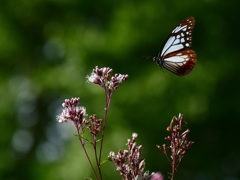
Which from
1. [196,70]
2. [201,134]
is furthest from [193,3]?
[201,134]

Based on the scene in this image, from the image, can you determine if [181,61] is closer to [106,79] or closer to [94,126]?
[106,79]

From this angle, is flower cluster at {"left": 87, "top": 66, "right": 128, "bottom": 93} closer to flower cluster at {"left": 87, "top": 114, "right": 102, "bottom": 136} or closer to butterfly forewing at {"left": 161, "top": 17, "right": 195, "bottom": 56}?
flower cluster at {"left": 87, "top": 114, "right": 102, "bottom": 136}

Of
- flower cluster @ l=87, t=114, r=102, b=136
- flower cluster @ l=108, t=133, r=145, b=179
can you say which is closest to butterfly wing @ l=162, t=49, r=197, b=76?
flower cluster @ l=87, t=114, r=102, b=136

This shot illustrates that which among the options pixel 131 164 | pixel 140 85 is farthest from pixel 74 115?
pixel 140 85

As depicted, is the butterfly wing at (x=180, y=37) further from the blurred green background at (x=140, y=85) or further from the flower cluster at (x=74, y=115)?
the blurred green background at (x=140, y=85)

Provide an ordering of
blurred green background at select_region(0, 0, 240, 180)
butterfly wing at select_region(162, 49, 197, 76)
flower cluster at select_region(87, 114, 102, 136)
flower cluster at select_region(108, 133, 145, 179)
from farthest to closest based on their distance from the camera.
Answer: blurred green background at select_region(0, 0, 240, 180)
butterfly wing at select_region(162, 49, 197, 76)
flower cluster at select_region(87, 114, 102, 136)
flower cluster at select_region(108, 133, 145, 179)

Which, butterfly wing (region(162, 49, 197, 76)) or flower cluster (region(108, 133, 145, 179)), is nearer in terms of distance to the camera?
flower cluster (region(108, 133, 145, 179))

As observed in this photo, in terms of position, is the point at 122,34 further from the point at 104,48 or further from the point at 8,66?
the point at 8,66
